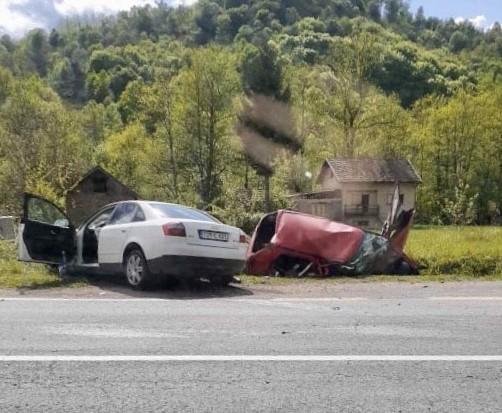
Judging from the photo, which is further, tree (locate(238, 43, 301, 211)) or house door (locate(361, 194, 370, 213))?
house door (locate(361, 194, 370, 213))

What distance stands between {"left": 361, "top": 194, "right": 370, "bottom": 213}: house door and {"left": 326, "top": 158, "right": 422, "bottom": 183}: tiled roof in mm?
2324

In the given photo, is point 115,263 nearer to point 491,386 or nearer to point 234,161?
point 491,386

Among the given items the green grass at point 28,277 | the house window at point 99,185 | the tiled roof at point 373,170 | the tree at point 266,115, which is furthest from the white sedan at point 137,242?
the tiled roof at point 373,170

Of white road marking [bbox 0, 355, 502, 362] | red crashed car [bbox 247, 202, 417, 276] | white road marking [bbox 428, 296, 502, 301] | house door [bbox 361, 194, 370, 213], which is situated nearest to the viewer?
white road marking [bbox 0, 355, 502, 362]

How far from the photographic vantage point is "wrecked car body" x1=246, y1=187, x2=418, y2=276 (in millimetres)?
13180

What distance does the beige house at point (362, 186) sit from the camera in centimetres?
5616

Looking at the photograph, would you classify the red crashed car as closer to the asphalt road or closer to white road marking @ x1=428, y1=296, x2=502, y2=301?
white road marking @ x1=428, y1=296, x2=502, y2=301

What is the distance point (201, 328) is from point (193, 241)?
3.23 m

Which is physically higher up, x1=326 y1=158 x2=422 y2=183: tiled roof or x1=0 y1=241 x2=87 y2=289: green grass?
x1=326 y1=158 x2=422 y2=183: tiled roof

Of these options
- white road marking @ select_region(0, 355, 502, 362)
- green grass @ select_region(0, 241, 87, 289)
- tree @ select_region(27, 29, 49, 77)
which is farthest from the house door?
tree @ select_region(27, 29, 49, 77)

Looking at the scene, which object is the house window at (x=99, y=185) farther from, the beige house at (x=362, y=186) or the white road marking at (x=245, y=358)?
the white road marking at (x=245, y=358)

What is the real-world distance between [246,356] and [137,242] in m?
4.94

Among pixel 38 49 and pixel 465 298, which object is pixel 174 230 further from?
pixel 38 49

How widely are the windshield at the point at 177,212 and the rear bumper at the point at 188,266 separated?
0.81 m
